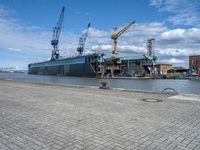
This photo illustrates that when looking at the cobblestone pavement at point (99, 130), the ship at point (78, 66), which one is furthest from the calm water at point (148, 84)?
the ship at point (78, 66)

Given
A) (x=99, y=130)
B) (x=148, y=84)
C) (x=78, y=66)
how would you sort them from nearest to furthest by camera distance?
(x=99, y=130)
(x=148, y=84)
(x=78, y=66)

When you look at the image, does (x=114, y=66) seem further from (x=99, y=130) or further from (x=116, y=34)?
(x=99, y=130)

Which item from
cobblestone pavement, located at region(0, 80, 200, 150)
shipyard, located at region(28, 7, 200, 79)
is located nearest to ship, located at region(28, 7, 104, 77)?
shipyard, located at region(28, 7, 200, 79)

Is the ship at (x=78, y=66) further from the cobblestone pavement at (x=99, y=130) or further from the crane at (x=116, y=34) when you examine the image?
the cobblestone pavement at (x=99, y=130)

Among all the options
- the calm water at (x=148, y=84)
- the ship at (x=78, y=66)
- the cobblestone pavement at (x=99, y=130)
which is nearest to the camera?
the cobblestone pavement at (x=99, y=130)

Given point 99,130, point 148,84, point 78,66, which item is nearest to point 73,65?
point 78,66

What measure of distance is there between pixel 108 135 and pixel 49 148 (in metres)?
1.23

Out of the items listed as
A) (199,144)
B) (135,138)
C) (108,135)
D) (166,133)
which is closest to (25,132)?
(108,135)

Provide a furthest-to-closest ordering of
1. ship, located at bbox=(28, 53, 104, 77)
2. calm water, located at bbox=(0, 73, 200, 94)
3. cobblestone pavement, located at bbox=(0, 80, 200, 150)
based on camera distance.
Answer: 1. ship, located at bbox=(28, 53, 104, 77)
2. calm water, located at bbox=(0, 73, 200, 94)
3. cobblestone pavement, located at bbox=(0, 80, 200, 150)

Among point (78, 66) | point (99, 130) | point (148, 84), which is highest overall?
point (78, 66)

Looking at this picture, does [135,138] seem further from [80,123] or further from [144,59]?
[144,59]

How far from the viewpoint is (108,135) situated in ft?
13.4

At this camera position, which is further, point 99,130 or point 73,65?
point 73,65

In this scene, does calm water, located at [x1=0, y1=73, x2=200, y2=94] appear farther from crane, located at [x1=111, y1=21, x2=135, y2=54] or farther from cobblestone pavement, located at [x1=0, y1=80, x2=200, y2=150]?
crane, located at [x1=111, y1=21, x2=135, y2=54]
